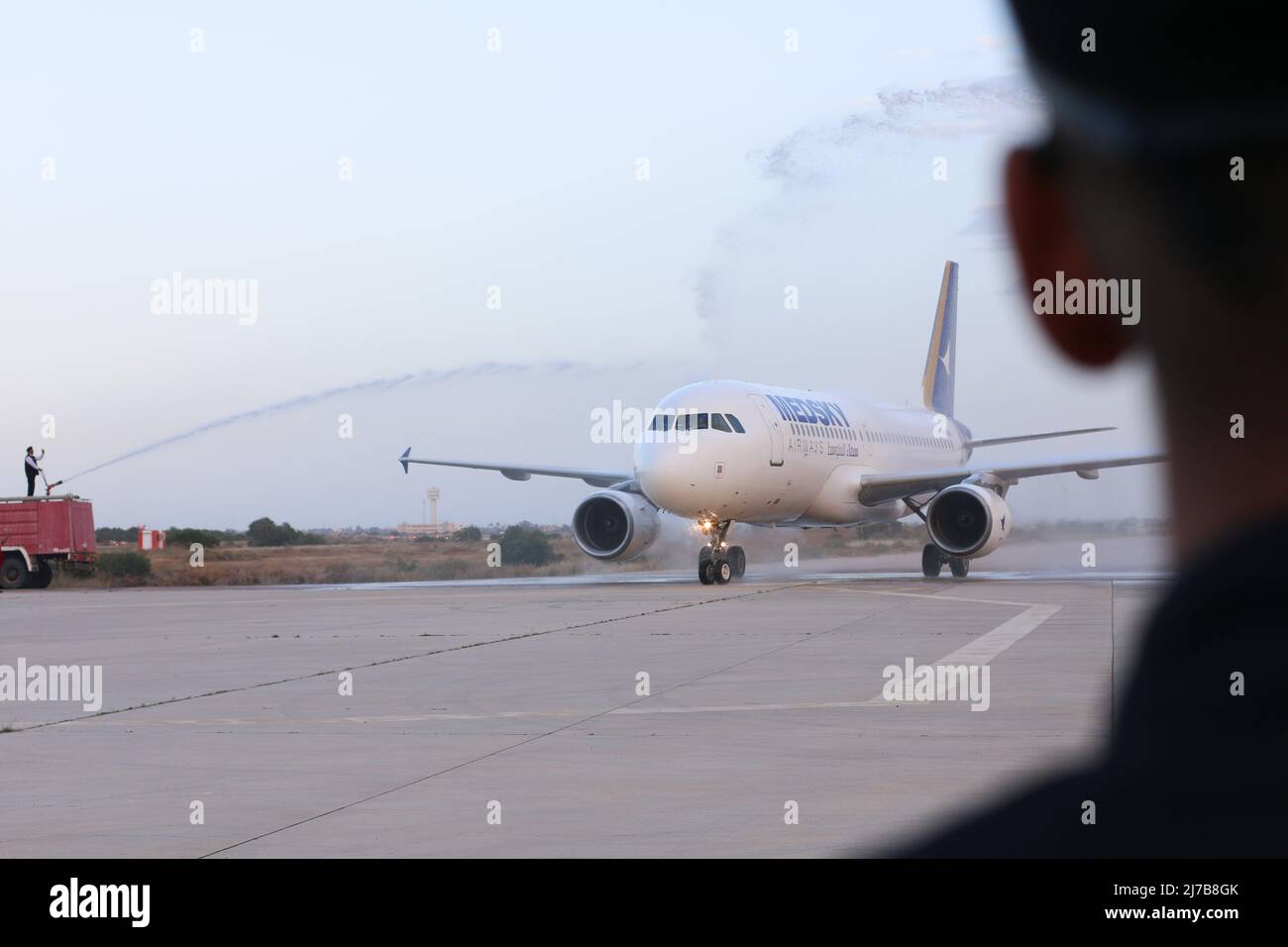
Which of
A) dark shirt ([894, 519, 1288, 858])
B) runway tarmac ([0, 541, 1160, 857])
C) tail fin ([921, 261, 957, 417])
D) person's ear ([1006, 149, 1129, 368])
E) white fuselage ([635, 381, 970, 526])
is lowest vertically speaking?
runway tarmac ([0, 541, 1160, 857])

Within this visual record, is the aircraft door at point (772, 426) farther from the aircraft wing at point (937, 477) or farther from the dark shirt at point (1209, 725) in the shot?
the dark shirt at point (1209, 725)

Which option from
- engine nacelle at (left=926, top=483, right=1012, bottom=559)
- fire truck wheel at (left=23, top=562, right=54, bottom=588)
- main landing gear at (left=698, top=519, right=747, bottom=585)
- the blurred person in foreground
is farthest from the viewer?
fire truck wheel at (left=23, top=562, right=54, bottom=588)

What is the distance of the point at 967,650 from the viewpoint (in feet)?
46.2

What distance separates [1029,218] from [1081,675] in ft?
36.2

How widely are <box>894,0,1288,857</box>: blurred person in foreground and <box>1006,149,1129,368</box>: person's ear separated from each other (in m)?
0.04

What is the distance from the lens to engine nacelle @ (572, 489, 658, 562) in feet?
104

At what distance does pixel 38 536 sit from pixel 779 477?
16666mm

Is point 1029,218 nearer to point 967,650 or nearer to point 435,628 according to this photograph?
point 967,650

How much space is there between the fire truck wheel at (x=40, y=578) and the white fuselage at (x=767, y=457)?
1508 centimetres

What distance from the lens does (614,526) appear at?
3206 cm

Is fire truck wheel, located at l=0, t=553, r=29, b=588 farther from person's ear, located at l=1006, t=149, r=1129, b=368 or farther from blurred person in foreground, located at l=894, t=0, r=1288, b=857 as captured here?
blurred person in foreground, located at l=894, t=0, r=1288, b=857

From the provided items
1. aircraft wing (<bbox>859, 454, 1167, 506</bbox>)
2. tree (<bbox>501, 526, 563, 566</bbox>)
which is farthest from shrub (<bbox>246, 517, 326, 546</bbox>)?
aircraft wing (<bbox>859, 454, 1167, 506</bbox>)

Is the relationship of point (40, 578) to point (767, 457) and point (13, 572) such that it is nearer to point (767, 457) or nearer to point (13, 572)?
point (13, 572)
